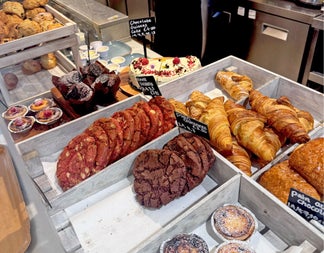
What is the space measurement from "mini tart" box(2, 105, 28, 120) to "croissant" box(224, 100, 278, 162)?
1036 millimetres

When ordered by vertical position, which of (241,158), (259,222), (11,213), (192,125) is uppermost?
(192,125)

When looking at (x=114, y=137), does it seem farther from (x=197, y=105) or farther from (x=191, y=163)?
(x=197, y=105)

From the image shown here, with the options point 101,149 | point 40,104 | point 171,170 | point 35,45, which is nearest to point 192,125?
point 171,170

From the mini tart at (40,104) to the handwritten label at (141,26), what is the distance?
0.59m

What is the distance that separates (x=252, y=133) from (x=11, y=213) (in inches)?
43.0

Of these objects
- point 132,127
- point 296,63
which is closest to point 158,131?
point 132,127

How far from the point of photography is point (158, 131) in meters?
1.28

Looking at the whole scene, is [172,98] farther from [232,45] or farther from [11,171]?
[232,45]

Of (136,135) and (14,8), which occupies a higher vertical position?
(14,8)

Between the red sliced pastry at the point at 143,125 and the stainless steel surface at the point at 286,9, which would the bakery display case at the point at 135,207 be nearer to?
the red sliced pastry at the point at 143,125

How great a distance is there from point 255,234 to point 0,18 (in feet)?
6.36

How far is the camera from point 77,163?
1117 mm

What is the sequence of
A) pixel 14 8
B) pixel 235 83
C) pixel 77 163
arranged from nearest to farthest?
pixel 77 163
pixel 235 83
pixel 14 8

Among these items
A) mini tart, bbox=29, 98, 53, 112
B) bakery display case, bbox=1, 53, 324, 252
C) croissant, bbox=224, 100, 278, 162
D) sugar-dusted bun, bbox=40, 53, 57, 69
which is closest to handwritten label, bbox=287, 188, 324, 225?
bakery display case, bbox=1, 53, 324, 252
